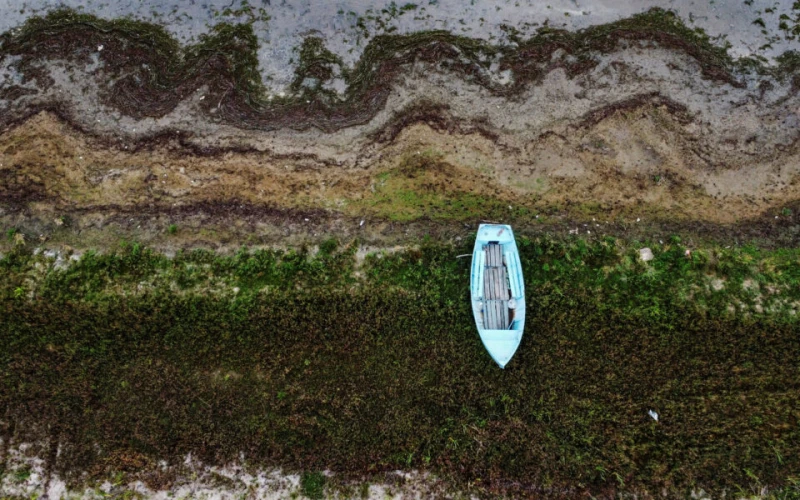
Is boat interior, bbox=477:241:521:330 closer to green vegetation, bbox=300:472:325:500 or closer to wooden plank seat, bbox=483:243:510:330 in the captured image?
wooden plank seat, bbox=483:243:510:330

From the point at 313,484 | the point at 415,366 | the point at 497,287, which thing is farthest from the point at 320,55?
the point at 313,484

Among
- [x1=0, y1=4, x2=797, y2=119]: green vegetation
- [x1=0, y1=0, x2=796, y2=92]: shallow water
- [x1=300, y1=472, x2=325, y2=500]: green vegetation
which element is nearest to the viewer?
[x1=300, y1=472, x2=325, y2=500]: green vegetation

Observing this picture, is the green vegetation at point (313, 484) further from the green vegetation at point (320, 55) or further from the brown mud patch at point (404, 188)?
the green vegetation at point (320, 55)

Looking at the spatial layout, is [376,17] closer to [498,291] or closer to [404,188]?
[404,188]

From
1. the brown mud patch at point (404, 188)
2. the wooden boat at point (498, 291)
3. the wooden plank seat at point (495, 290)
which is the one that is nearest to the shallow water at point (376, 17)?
the brown mud patch at point (404, 188)

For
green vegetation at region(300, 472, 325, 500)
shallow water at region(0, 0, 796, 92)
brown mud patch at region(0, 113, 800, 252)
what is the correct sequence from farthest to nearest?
shallow water at region(0, 0, 796, 92) < brown mud patch at region(0, 113, 800, 252) < green vegetation at region(300, 472, 325, 500)

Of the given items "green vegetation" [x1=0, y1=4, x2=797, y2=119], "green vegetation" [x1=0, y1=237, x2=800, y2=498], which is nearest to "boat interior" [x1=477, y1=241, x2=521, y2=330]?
"green vegetation" [x1=0, y1=237, x2=800, y2=498]
